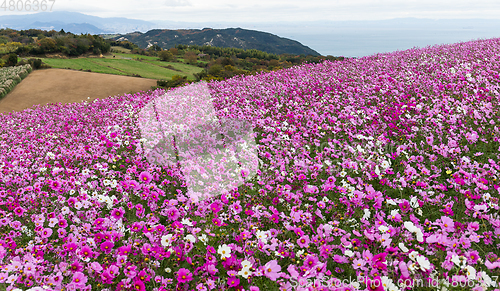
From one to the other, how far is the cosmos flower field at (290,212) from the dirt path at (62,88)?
17.2 metres

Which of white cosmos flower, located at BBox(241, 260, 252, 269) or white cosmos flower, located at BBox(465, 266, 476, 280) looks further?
white cosmos flower, located at BBox(241, 260, 252, 269)

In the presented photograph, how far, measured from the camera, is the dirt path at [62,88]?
849 inches

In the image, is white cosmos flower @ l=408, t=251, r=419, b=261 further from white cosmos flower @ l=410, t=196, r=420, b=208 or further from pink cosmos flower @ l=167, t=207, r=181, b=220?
pink cosmos flower @ l=167, t=207, r=181, b=220

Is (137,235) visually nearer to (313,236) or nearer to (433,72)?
(313,236)

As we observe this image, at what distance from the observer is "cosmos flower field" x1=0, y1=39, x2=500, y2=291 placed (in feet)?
8.82

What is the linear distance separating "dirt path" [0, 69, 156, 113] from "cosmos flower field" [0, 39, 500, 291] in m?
17.2

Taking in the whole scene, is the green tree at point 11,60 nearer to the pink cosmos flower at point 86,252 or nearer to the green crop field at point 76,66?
the green crop field at point 76,66

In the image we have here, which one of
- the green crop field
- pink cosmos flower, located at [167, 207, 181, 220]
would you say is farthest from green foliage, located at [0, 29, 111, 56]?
pink cosmos flower, located at [167, 207, 181, 220]

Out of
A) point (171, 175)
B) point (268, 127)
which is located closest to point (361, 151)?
point (268, 127)

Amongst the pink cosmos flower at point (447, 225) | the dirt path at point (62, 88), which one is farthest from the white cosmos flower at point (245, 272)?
the dirt path at point (62, 88)

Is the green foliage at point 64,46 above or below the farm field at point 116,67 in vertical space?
Answer: above

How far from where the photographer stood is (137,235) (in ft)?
11.6

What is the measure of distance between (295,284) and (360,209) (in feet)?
5.83

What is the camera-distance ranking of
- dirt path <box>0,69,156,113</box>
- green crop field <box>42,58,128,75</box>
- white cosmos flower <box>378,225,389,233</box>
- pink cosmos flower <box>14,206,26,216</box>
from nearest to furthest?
white cosmos flower <box>378,225,389,233</box>
pink cosmos flower <box>14,206,26,216</box>
dirt path <box>0,69,156,113</box>
green crop field <box>42,58,128,75</box>
